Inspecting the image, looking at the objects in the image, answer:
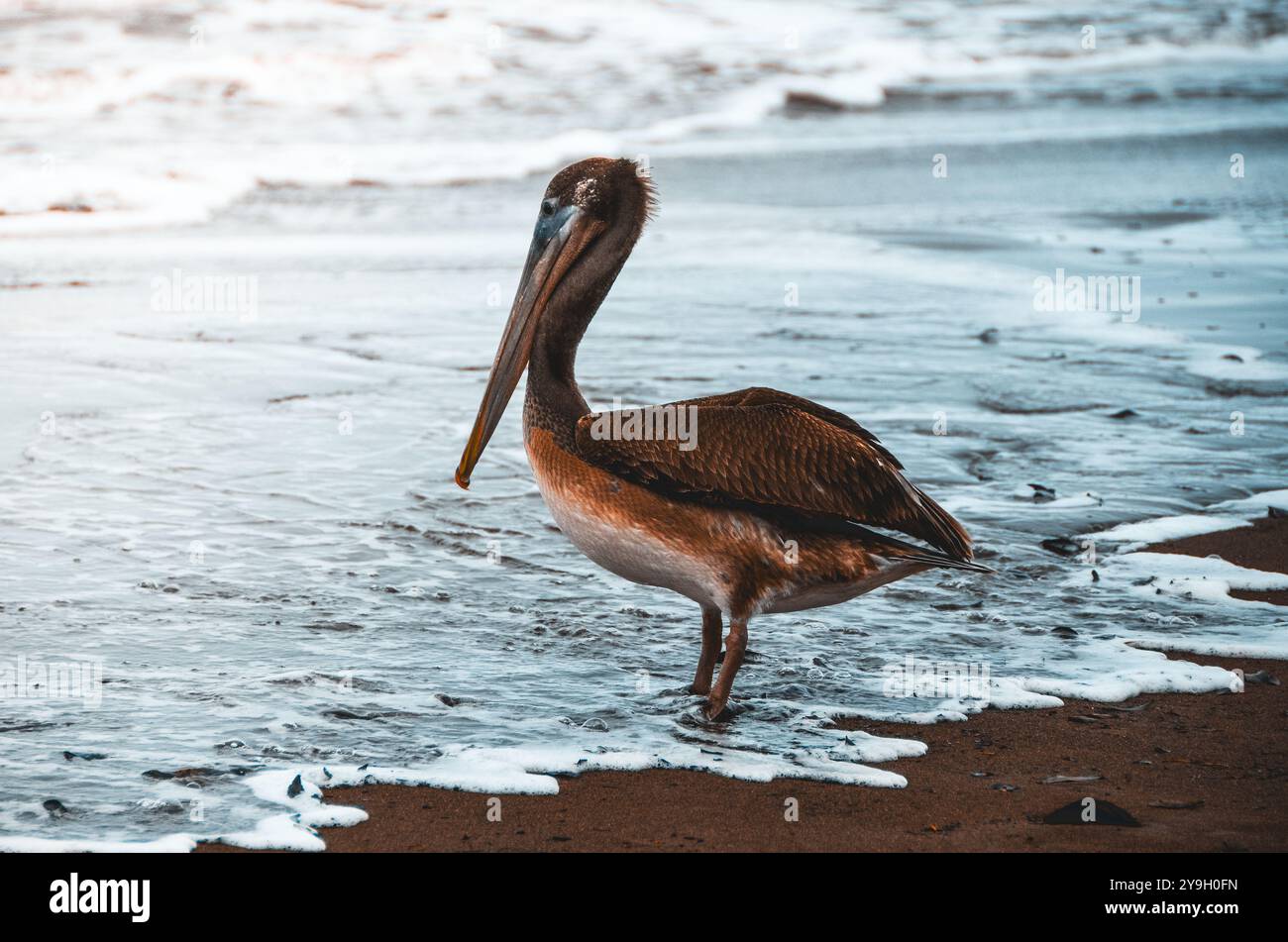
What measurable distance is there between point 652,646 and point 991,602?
4.33ft

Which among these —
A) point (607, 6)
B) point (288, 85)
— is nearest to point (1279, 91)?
point (607, 6)

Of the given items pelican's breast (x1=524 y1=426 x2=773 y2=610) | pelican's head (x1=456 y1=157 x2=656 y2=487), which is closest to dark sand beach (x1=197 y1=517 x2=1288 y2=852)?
pelican's breast (x1=524 y1=426 x2=773 y2=610)

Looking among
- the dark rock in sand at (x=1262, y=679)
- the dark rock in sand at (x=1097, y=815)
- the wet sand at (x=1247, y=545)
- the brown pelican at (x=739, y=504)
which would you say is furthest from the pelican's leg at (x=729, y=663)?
the wet sand at (x=1247, y=545)

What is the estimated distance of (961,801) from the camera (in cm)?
407

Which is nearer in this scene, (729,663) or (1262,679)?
(729,663)

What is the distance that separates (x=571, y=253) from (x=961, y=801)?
2.17 m

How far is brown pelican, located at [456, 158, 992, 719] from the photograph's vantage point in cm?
454

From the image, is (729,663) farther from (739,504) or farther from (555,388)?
(555,388)

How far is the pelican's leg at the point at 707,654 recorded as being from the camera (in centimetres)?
485

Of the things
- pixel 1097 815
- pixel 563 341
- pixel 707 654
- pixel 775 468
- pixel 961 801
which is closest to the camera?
pixel 1097 815

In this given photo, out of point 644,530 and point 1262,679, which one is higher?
point 644,530

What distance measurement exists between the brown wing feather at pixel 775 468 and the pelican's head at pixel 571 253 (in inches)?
21.6

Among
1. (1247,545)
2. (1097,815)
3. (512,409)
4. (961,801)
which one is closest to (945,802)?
(961,801)
